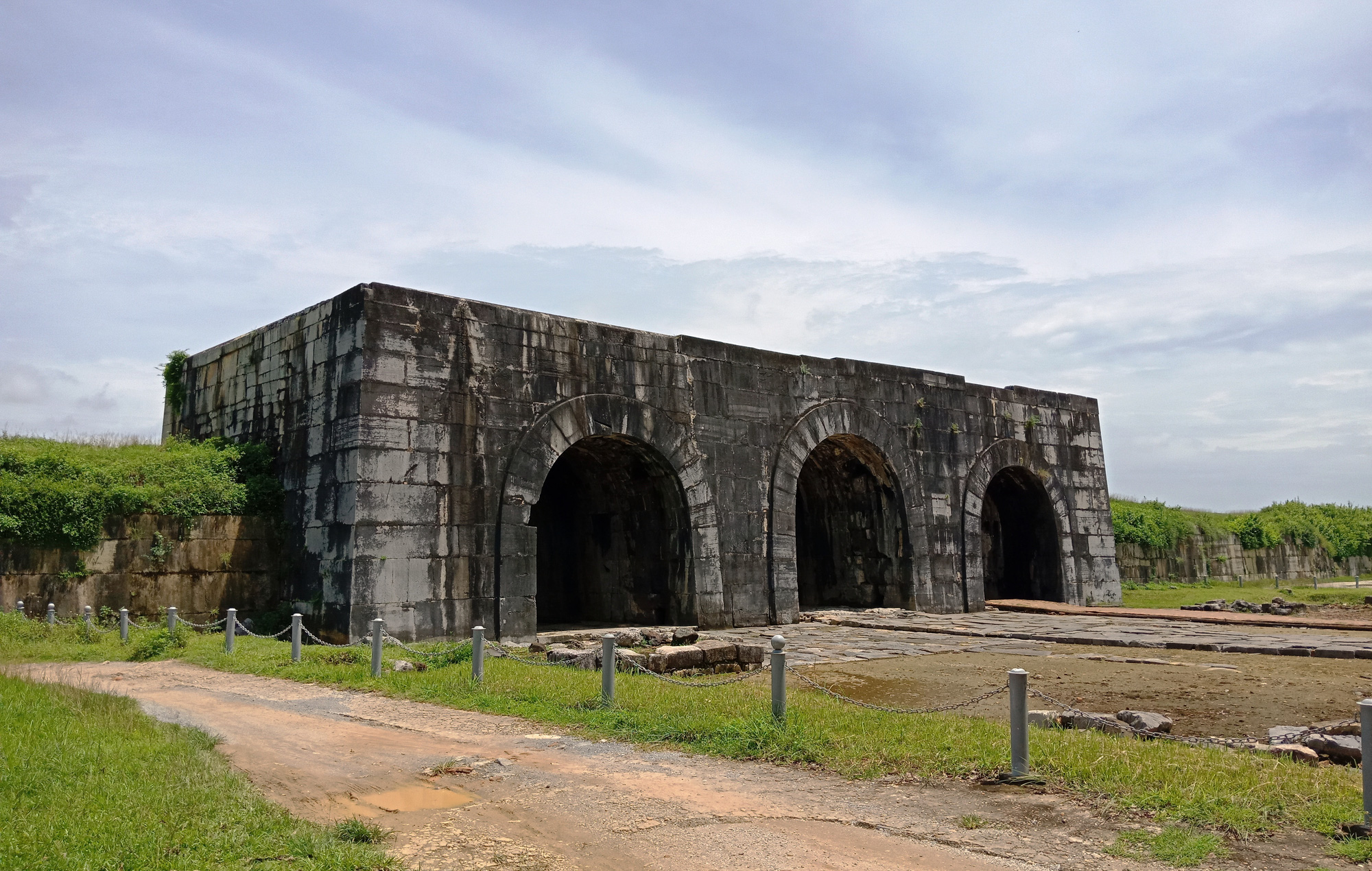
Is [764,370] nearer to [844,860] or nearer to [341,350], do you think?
[341,350]

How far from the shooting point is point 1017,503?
73.2ft

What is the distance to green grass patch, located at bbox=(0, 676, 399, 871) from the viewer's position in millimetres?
4191

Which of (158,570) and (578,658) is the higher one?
(158,570)

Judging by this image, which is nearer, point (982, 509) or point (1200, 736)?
point (1200, 736)

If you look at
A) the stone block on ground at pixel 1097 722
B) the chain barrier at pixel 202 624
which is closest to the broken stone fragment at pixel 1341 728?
the stone block on ground at pixel 1097 722

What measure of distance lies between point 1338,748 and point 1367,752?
1607mm

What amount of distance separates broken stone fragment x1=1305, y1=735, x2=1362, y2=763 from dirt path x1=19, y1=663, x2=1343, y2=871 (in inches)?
74.3

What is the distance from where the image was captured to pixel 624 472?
15688 millimetres

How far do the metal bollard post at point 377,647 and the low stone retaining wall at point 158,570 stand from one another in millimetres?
4018

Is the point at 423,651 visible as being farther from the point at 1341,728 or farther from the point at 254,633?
the point at 1341,728

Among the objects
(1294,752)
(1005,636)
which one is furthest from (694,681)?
(1005,636)

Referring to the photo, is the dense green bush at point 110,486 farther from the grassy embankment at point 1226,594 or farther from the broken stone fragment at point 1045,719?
the grassy embankment at point 1226,594

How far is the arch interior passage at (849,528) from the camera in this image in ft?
60.6

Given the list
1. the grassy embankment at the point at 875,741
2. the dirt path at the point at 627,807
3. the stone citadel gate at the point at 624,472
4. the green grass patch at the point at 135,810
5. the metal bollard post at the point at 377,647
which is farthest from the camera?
A: the stone citadel gate at the point at 624,472
